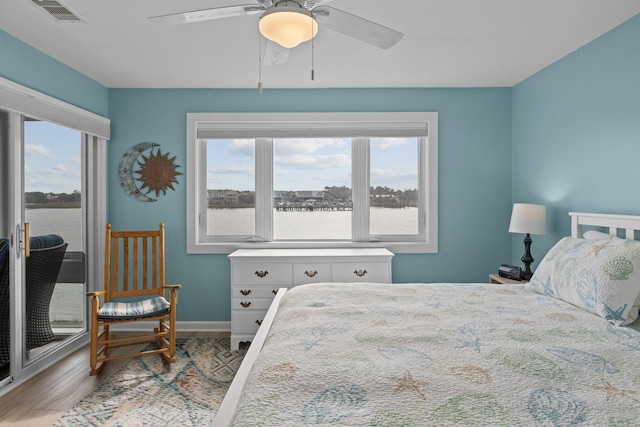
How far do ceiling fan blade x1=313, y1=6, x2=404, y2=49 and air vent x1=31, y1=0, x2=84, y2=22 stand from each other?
1611 millimetres

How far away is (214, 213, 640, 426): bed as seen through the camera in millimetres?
1072

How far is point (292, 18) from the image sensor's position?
64.5 inches

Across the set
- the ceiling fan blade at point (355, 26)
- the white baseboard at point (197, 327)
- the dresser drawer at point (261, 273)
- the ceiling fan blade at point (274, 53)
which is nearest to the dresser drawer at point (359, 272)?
the dresser drawer at point (261, 273)

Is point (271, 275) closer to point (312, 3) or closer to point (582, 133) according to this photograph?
point (312, 3)

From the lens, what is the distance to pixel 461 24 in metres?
2.50

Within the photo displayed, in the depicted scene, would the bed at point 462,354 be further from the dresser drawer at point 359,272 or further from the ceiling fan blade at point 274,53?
the ceiling fan blade at point 274,53

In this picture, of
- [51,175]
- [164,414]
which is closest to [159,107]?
[51,175]

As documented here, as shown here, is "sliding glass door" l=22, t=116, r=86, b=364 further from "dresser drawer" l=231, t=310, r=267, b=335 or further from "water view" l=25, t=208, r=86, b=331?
"dresser drawer" l=231, t=310, r=267, b=335

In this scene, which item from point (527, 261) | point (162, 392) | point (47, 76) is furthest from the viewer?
point (527, 261)

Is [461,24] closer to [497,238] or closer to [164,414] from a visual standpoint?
[497,238]

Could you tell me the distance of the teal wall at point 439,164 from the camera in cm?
391

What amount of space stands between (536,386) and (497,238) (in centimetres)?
301

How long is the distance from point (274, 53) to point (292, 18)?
2.07ft

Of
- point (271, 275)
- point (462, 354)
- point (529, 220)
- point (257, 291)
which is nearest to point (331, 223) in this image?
point (271, 275)
